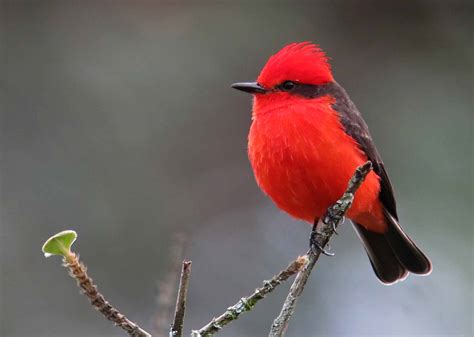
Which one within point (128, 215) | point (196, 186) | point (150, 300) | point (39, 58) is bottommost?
point (150, 300)

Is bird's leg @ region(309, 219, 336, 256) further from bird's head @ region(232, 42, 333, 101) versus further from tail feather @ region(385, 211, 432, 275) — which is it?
bird's head @ region(232, 42, 333, 101)

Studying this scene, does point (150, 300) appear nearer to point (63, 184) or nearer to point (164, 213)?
point (164, 213)

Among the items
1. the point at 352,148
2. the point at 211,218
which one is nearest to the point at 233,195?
the point at 211,218

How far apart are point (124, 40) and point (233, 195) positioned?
1981 mm

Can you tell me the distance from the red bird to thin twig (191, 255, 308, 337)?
5.32 feet

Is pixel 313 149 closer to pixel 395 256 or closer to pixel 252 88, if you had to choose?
pixel 252 88

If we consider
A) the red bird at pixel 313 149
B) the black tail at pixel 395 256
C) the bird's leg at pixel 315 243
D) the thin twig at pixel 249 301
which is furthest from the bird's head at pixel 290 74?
the thin twig at pixel 249 301

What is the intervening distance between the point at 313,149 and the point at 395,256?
138cm

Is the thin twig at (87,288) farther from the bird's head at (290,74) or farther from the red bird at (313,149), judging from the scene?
the bird's head at (290,74)

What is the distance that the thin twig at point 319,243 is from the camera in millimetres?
2719

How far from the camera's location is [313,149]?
4.57m

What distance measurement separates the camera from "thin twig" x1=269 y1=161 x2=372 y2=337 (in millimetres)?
2719

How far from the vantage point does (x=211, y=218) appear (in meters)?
8.13

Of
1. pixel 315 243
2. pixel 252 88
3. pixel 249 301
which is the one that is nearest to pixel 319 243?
pixel 315 243
